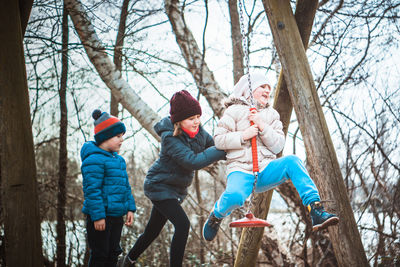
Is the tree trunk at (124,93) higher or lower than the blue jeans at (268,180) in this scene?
higher

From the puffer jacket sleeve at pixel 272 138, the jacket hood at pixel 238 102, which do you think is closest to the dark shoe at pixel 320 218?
the puffer jacket sleeve at pixel 272 138

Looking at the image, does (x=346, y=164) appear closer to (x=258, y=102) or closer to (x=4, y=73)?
(x=258, y=102)

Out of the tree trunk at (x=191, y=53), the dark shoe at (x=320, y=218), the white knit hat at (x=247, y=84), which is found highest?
the tree trunk at (x=191, y=53)

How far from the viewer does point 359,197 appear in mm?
6238

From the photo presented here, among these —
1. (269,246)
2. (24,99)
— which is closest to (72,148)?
(269,246)

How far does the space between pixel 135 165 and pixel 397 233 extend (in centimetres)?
692

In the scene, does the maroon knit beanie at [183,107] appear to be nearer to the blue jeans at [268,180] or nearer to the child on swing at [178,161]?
the child on swing at [178,161]

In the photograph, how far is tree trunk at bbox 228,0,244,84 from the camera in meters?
6.79

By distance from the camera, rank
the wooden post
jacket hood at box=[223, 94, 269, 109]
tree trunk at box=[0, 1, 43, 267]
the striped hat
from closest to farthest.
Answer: tree trunk at box=[0, 1, 43, 267]
jacket hood at box=[223, 94, 269, 109]
the striped hat
the wooden post

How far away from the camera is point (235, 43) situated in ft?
22.9

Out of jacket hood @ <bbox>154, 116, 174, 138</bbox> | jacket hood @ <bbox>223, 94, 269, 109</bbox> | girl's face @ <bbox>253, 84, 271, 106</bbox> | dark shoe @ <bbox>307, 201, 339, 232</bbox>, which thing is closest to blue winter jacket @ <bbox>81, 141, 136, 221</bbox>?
jacket hood @ <bbox>154, 116, 174, 138</bbox>

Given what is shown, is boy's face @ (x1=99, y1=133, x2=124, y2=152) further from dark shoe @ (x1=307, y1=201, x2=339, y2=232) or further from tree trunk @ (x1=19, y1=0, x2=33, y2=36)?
dark shoe @ (x1=307, y1=201, x2=339, y2=232)

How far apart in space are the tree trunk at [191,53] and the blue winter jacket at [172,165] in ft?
8.27

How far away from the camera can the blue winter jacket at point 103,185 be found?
3.18m
